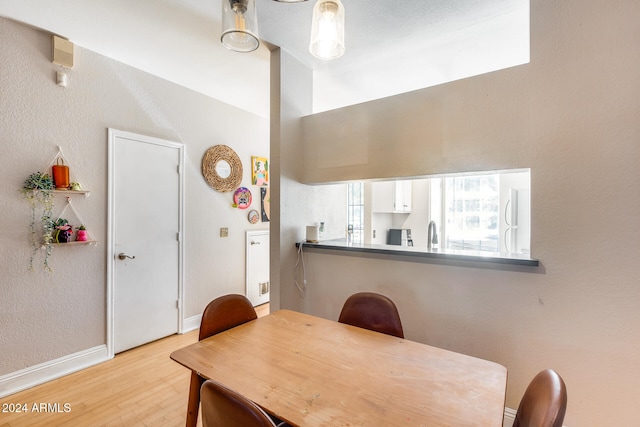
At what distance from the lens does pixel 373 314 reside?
5.60ft

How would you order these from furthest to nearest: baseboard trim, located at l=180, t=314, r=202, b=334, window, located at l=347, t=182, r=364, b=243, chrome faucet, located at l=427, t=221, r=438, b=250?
window, located at l=347, t=182, r=364, b=243 → baseboard trim, located at l=180, t=314, r=202, b=334 → chrome faucet, located at l=427, t=221, r=438, b=250

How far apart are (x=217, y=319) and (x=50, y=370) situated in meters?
1.72

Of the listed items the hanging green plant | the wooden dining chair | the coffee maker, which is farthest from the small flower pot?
the coffee maker

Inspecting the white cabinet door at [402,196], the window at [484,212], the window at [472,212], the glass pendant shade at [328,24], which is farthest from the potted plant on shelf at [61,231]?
the window at [472,212]

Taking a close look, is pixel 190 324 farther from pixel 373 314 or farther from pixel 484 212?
pixel 484 212

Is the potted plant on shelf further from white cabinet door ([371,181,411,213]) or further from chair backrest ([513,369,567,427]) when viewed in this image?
white cabinet door ([371,181,411,213])

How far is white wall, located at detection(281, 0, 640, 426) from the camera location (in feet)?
4.83

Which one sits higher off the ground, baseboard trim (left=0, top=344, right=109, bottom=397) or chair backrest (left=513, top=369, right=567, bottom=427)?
chair backrest (left=513, top=369, right=567, bottom=427)

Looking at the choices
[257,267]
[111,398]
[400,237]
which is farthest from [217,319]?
Result: [400,237]

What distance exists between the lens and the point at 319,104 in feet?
12.1

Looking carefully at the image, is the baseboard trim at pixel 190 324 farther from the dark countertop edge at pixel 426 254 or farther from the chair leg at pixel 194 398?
the chair leg at pixel 194 398

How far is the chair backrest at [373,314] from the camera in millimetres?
1647

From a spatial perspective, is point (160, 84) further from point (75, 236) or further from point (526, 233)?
point (526, 233)

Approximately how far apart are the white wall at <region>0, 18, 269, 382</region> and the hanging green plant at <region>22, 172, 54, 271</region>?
39 mm
